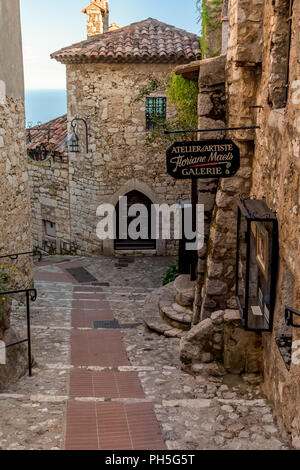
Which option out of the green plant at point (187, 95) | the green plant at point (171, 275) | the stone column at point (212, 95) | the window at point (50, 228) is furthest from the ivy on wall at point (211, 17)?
the window at point (50, 228)

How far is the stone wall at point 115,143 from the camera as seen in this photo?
47.4ft

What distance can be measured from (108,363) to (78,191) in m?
9.32

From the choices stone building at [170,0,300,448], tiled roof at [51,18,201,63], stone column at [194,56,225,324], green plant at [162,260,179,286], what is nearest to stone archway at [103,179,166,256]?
green plant at [162,260,179,286]

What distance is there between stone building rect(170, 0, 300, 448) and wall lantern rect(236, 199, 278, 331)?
11mm

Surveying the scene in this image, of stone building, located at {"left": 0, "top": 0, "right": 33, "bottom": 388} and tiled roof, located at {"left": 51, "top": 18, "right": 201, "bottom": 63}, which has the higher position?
tiled roof, located at {"left": 51, "top": 18, "right": 201, "bottom": 63}

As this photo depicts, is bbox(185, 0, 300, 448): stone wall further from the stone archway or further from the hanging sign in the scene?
the stone archway

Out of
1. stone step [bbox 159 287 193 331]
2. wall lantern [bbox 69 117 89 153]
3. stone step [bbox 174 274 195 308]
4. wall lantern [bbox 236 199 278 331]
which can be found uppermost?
wall lantern [bbox 69 117 89 153]

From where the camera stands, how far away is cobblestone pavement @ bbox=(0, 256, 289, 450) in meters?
4.53

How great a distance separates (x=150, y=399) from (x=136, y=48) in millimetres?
10980

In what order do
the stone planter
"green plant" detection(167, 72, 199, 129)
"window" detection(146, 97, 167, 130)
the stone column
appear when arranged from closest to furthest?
1. the stone planter
2. the stone column
3. "green plant" detection(167, 72, 199, 129)
4. "window" detection(146, 97, 167, 130)

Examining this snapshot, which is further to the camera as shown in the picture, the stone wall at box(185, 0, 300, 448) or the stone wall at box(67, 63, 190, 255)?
the stone wall at box(67, 63, 190, 255)


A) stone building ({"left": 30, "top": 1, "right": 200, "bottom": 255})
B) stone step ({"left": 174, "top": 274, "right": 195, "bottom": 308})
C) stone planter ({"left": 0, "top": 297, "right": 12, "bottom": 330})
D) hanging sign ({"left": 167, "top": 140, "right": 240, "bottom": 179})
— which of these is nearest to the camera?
stone planter ({"left": 0, "top": 297, "right": 12, "bottom": 330})

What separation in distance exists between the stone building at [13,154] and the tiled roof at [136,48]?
4.43 metres

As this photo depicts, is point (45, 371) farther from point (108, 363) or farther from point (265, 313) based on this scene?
point (265, 313)
